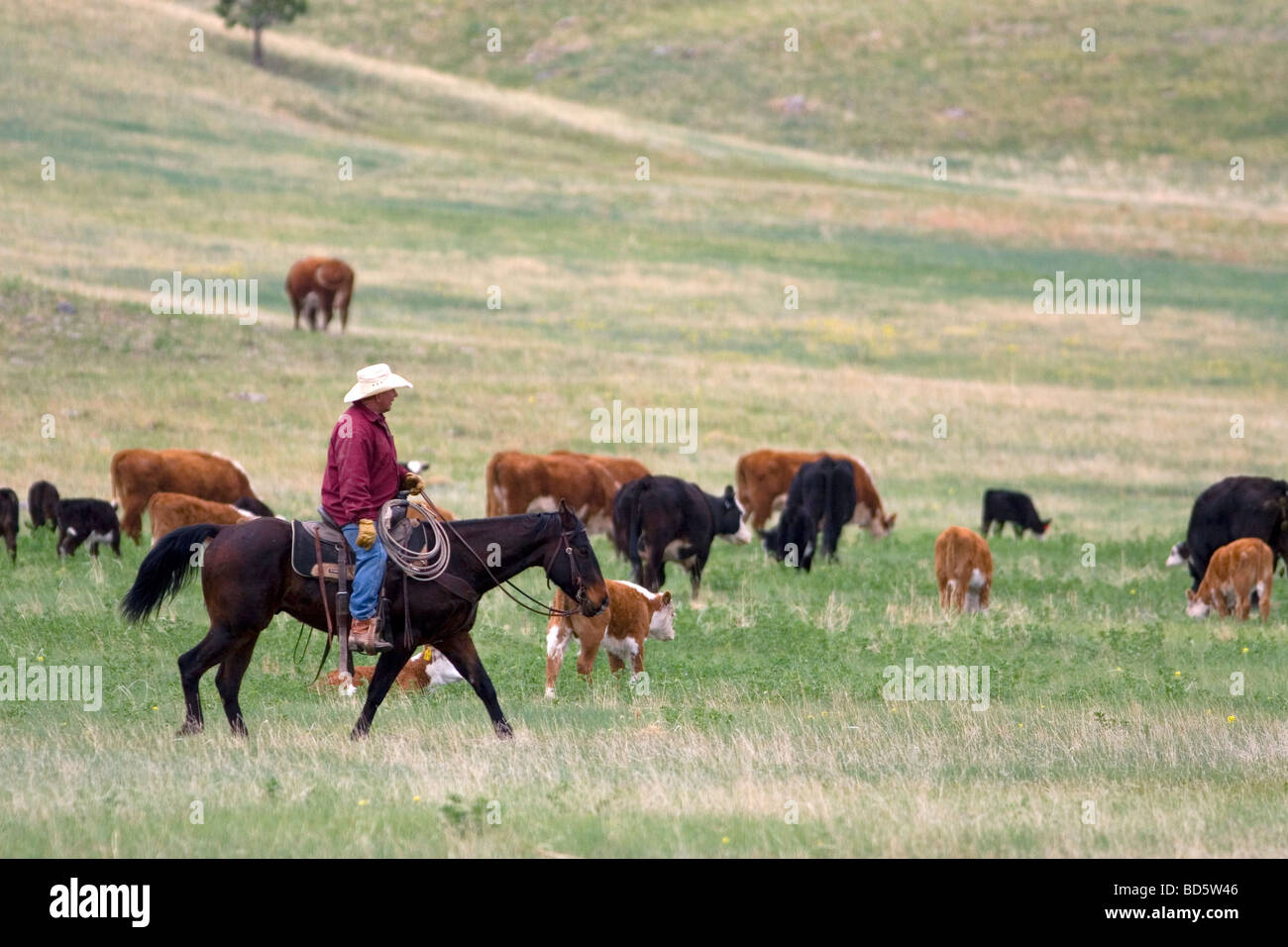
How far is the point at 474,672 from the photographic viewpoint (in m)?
11.2

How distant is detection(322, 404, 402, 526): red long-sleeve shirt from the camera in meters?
10.9

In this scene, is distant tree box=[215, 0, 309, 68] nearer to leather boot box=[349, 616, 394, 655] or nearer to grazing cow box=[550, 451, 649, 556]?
grazing cow box=[550, 451, 649, 556]

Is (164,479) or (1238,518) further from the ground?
(164,479)

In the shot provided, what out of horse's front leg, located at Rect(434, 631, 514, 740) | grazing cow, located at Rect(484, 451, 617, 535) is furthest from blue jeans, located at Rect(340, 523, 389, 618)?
grazing cow, located at Rect(484, 451, 617, 535)

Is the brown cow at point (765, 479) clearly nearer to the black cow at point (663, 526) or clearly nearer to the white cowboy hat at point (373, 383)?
the black cow at point (663, 526)

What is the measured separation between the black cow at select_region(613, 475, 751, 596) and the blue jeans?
7543 mm

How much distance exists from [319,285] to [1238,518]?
23466 millimetres

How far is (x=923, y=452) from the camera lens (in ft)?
107

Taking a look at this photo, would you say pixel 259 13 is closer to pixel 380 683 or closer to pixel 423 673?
pixel 423 673

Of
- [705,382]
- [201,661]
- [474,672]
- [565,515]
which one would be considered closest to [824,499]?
[565,515]
